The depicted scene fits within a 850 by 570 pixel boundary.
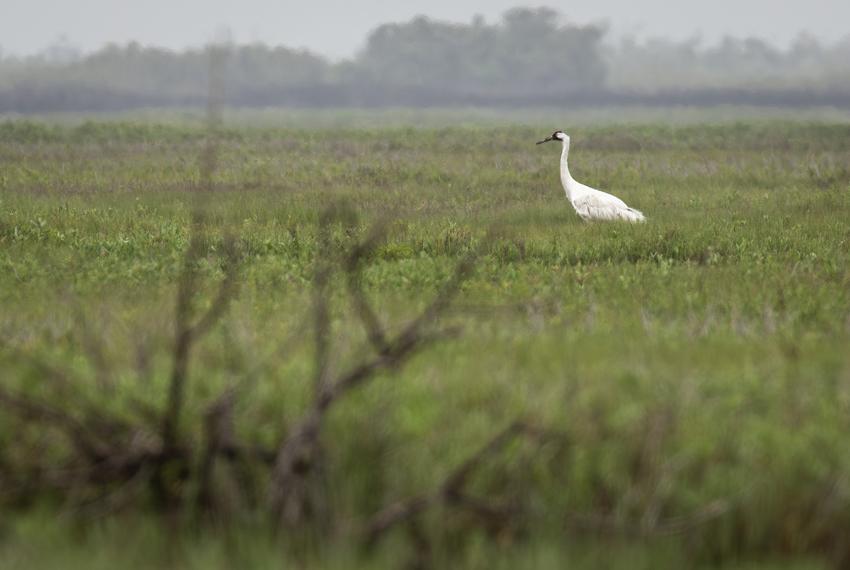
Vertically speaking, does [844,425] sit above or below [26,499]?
above

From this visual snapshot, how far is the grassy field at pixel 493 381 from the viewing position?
5730mm

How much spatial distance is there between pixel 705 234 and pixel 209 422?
1029cm

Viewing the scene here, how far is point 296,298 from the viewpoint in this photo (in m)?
10.9

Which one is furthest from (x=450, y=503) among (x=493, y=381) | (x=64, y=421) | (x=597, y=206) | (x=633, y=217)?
(x=597, y=206)

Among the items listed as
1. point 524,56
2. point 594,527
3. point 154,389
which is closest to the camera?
point 594,527

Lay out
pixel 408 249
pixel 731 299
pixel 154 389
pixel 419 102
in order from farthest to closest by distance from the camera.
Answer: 1. pixel 419 102
2. pixel 408 249
3. pixel 731 299
4. pixel 154 389

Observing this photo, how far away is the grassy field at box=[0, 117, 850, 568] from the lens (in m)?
5.73

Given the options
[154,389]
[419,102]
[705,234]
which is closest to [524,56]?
[419,102]

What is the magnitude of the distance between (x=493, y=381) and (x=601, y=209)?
1057 cm

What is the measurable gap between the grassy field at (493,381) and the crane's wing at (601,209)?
0.54 meters

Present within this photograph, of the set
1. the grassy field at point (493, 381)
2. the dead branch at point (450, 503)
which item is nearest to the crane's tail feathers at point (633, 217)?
the grassy field at point (493, 381)

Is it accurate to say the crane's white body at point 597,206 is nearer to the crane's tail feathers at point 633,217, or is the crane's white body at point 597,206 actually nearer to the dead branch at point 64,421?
the crane's tail feathers at point 633,217

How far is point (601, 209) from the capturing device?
56.4ft

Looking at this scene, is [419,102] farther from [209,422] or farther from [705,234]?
[209,422]
